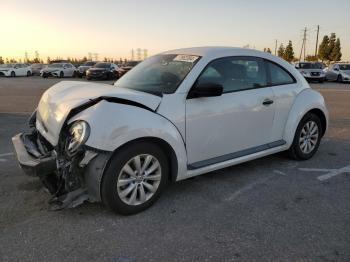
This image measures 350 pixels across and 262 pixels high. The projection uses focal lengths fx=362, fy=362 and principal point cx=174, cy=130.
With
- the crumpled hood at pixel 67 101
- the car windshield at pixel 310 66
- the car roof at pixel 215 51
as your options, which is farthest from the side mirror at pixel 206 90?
the car windshield at pixel 310 66

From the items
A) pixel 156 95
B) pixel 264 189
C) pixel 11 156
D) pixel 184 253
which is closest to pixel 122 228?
pixel 184 253

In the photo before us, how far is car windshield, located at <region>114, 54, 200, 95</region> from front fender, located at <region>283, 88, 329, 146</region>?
5.48 ft

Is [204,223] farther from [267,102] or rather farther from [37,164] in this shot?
[267,102]

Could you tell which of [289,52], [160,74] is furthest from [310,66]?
[289,52]

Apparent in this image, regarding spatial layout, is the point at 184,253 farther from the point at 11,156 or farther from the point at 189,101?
the point at 11,156

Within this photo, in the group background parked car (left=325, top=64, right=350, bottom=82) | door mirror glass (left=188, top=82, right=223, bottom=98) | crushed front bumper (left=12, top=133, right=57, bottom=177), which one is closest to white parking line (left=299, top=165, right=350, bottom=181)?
door mirror glass (left=188, top=82, right=223, bottom=98)

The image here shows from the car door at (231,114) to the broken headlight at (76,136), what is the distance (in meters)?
1.10

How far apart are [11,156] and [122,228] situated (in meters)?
3.00

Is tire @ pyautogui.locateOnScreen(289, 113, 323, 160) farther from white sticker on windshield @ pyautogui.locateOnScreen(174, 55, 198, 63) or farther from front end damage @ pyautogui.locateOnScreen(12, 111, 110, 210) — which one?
front end damage @ pyautogui.locateOnScreen(12, 111, 110, 210)

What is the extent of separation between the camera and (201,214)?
3.62 metres

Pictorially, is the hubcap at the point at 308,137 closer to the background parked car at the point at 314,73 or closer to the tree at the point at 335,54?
the background parked car at the point at 314,73

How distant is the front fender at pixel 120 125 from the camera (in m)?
3.25

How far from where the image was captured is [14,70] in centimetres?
3472

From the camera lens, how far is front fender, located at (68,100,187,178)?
3.25m
